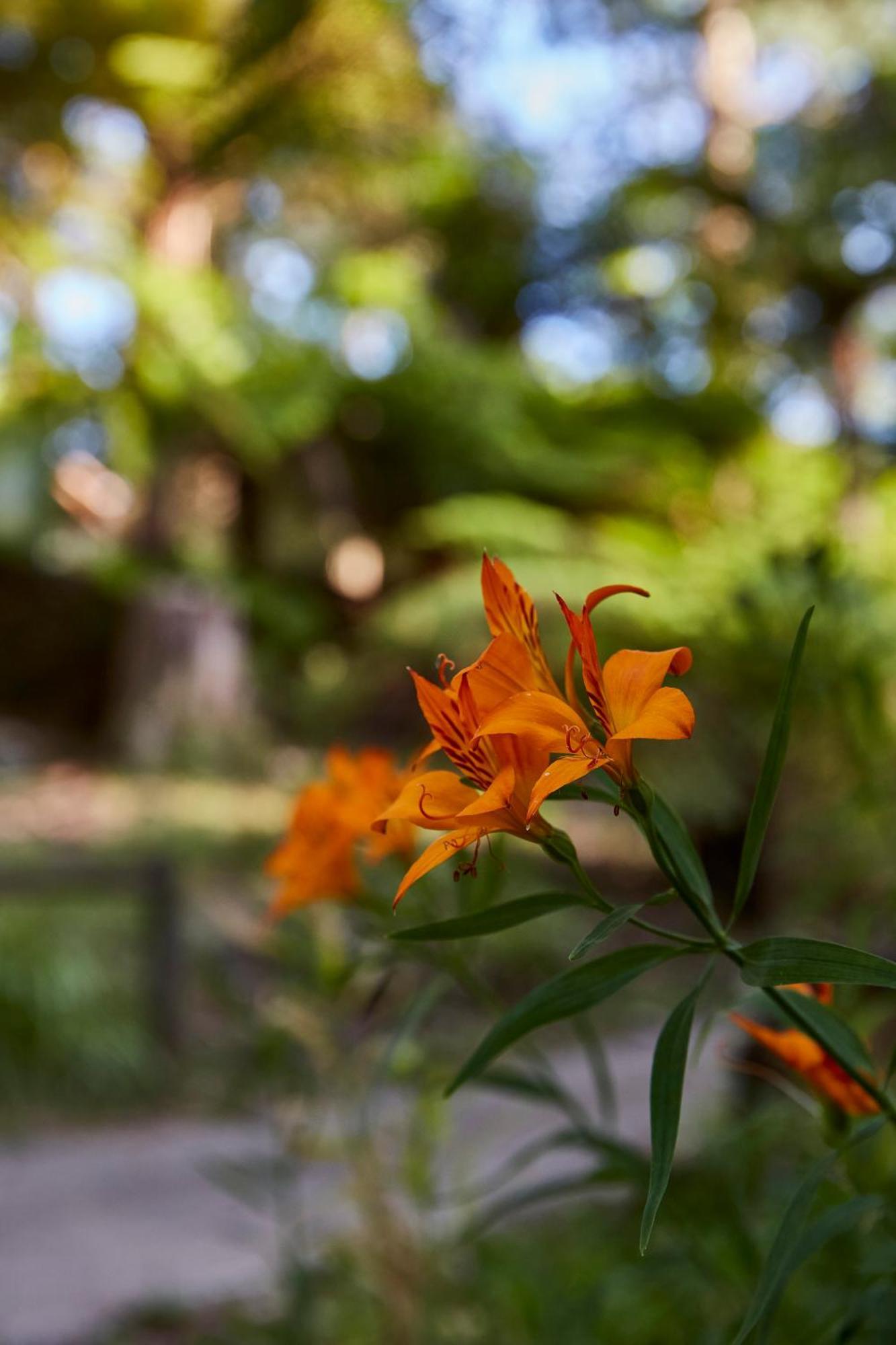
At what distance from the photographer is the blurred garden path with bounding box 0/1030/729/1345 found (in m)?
2.01

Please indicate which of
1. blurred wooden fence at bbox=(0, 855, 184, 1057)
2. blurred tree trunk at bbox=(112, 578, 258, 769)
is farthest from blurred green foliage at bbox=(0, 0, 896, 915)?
blurred wooden fence at bbox=(0, 855, 184, 1057)

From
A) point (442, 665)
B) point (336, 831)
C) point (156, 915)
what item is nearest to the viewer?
point (442, 665)

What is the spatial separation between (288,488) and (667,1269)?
725 centimetres

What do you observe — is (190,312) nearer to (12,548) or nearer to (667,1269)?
(12,548)

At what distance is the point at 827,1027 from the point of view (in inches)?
14.8

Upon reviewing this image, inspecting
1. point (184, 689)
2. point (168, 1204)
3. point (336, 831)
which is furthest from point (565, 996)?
point (184, 689)

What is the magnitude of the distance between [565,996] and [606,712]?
0.09m

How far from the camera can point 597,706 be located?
0.33m

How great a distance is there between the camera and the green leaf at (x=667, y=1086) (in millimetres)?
306

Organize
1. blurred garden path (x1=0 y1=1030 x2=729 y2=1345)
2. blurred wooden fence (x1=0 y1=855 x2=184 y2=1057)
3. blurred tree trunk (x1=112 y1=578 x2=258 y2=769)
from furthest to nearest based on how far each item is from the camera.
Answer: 1. blurred tree trunk (x1=112 y1=578 x2=258 y2=769)
2. blurred wooden fence (x1=0 y1=855 x2=184 y2=1057)
3. blurred garden path (x1=0 y1=1030 x2=729 y2=1345)

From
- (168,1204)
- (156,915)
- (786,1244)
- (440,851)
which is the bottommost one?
(168,1204)

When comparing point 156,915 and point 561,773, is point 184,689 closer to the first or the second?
point 156,915

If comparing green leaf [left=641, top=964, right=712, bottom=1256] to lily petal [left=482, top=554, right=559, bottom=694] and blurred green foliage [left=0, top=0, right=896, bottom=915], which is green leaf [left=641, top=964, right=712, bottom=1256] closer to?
lily petal [left=482, top=554, right=559, bottom=694]

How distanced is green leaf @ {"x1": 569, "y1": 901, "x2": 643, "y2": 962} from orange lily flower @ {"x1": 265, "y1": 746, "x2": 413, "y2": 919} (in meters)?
0.21
